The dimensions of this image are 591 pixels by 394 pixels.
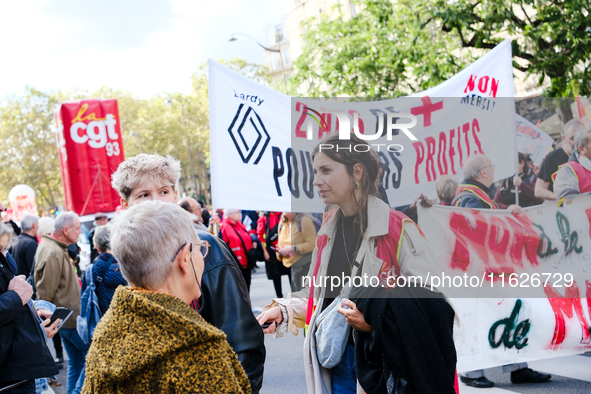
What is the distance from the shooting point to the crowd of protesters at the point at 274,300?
4.50 ft

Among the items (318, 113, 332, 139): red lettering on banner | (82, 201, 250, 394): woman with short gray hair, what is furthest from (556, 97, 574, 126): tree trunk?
(82, 201, 250, 394): woman with short gray hair

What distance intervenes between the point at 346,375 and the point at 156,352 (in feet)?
4.56

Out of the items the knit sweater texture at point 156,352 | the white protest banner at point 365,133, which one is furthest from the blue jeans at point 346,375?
the knit sweater texture at point 156,352

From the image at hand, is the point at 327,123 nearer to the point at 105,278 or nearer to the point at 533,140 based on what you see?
the point at 533,140

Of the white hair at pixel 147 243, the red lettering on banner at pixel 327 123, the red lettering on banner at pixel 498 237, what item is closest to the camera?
the white hair at pixel 147 243

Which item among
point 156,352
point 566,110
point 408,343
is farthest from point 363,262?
point 566,110

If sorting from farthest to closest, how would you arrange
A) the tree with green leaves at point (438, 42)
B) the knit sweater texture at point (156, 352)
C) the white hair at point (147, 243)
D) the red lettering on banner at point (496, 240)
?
the tree with green leaves at point (438, 42) → the red lettering on banner at point (496, 240) → the white hair at point (147, 243) → the knit sweater texture at point (156, 352)

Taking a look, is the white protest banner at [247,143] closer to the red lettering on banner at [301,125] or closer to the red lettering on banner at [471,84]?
the red lettering on banner at [301,125]

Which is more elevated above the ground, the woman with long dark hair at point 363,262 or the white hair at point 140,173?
the white hair at point 140,173

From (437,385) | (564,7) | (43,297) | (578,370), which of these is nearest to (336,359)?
(437,385)

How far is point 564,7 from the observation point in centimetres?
844

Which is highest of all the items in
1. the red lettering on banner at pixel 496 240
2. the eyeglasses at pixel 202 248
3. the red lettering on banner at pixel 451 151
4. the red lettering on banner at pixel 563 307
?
the red lettering on banner at pixel 451 151

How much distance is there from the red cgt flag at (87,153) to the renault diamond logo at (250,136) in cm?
851

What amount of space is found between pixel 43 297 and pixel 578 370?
16.8ft
